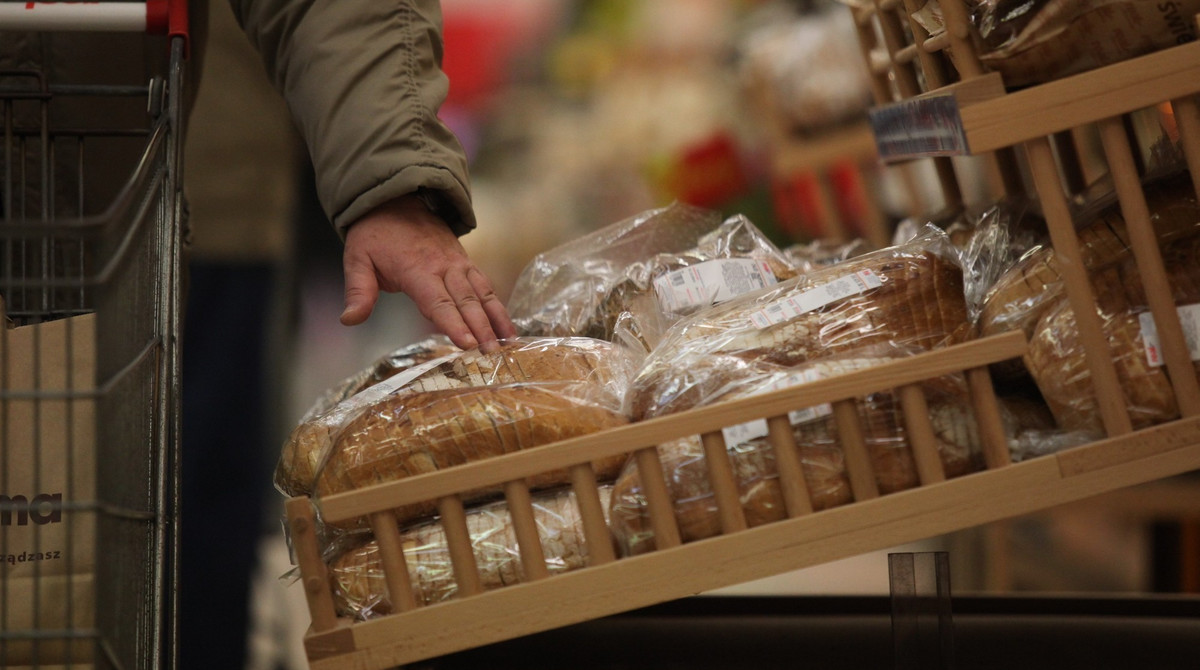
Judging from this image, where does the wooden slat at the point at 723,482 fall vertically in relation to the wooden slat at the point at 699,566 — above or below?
above

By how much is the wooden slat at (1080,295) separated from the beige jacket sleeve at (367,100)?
→ 57 centimetres

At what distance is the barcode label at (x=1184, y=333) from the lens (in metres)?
0.82

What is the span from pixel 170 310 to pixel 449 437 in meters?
0.27

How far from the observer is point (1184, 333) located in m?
0.83

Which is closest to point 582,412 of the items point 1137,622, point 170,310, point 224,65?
point 170,310

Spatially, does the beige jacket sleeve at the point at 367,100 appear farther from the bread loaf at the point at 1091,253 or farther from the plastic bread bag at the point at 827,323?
the bread loaf at the point at 1091,253

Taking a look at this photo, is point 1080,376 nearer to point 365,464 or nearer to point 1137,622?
point 1137,622

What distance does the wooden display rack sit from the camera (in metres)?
0.77

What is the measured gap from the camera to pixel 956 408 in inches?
32.7

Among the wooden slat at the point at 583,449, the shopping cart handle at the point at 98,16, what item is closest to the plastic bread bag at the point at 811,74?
the shopping cart handle at the point at 98,16

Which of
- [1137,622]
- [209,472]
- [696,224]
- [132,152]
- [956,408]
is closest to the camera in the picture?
[956,408]

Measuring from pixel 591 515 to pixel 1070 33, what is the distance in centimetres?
53

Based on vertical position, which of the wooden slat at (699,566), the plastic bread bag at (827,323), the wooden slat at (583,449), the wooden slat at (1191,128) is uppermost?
the wooden slat at (1191,128)

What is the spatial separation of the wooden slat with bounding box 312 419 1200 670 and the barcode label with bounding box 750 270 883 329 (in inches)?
7.8
